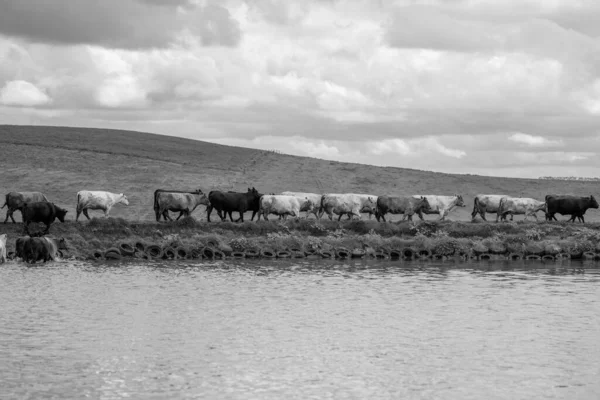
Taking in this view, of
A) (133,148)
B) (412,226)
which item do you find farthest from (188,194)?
(133,148)

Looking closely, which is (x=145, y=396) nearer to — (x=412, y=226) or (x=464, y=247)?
(x=464, y=247)

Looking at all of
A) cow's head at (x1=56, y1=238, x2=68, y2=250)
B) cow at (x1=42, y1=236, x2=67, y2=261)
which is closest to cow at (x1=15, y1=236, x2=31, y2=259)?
cow at (x1=42, y1=236, x2=67, y2=261)

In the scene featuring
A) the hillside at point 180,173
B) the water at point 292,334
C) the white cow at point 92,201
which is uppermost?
the hillside at point 180,173

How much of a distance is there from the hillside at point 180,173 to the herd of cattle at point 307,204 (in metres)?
8.58

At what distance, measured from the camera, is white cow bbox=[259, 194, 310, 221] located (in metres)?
53.8

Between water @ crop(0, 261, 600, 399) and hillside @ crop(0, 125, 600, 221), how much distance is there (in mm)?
30584

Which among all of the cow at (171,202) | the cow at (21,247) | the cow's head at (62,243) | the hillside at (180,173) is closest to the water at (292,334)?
the cow at (21,247)

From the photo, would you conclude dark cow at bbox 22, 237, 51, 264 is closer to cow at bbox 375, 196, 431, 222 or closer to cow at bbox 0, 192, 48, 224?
cow at bbox 0, 192, 48, 224

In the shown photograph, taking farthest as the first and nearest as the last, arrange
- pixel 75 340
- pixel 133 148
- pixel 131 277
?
pixel 133 148 < pixel 131 277 < pixel 75 340

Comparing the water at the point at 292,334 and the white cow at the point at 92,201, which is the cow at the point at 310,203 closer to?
the white cow at the point at 92,201

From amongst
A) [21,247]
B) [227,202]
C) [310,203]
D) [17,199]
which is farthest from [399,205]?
[21,247]

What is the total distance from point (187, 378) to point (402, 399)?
4.34 meters

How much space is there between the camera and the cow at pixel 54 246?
129 ft

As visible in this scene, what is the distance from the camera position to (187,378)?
18.9 meters
